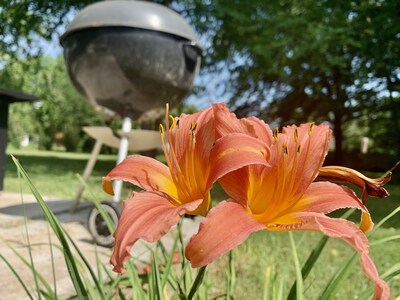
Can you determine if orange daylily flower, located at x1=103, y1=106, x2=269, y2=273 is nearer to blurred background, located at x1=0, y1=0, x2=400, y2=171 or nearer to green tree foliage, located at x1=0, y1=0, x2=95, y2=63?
blurred background, located at x1=0, y1=0, x2=400, y2=171

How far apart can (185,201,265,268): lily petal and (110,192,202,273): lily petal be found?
4cm

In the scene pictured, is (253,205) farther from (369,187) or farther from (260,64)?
(260,64)

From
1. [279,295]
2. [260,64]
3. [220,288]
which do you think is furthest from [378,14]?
[279,295]

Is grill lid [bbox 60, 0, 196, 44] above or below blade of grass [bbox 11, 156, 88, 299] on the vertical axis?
above

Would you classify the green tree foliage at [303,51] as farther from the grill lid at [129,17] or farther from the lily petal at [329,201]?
the lily petal at [329,201]

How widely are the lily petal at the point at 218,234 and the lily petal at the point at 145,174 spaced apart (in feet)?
0.45

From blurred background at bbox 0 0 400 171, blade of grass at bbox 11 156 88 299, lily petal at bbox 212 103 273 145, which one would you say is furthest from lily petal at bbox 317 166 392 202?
blurred background at bbox 0 0 400 171

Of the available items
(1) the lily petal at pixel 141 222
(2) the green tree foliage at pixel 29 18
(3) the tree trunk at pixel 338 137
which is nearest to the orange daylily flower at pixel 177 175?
(1) the lily petal at pixel 141 222

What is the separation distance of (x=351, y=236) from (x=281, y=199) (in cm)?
11

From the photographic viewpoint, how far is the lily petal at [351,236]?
500 millimetres

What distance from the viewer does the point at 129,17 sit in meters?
2.79

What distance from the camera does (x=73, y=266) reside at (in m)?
0.78

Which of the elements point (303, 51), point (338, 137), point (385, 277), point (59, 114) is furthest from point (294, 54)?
point (59, 114)

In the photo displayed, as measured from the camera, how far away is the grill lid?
109 inches
